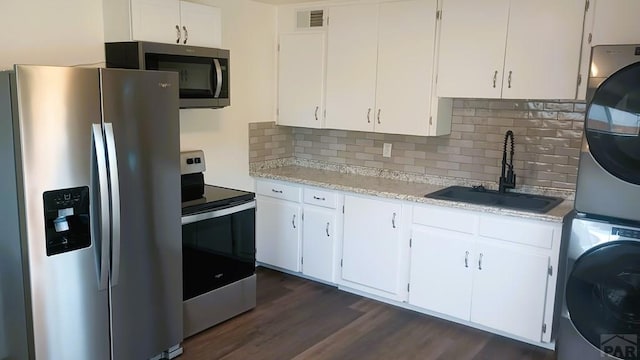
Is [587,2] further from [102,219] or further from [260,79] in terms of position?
[102,219]

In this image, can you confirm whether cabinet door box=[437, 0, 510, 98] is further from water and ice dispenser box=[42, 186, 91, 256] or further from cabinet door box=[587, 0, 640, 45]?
water and ice dispenser box=[42, 186, 91, 256]

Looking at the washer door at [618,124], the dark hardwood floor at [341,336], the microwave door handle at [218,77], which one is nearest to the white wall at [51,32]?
the microwave door handle at [218,77]

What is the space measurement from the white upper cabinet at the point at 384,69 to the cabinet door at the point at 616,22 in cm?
103

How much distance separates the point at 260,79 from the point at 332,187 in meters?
1.16

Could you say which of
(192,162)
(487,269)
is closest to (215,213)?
(192,162)

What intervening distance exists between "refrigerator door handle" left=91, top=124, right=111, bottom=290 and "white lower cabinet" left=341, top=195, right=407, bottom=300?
6.13 feet

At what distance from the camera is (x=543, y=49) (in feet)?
10.6

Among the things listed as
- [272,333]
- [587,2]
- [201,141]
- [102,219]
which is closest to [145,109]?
[102,219]

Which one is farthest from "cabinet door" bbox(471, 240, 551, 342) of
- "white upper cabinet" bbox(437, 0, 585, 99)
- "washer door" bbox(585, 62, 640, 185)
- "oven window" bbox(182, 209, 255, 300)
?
"oven window" bbox(182, 209, 255, 300)

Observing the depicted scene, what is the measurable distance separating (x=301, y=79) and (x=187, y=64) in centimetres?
124

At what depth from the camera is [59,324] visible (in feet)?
8.06

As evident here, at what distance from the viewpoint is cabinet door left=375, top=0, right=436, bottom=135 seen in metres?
3.70

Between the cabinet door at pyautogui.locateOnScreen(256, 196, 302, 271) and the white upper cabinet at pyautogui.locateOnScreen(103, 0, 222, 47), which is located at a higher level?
the white upper cabinet at pyautogui.locateOnScreen(103, 0, 222, 47)

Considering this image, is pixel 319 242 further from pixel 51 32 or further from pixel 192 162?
pixel 51 32
